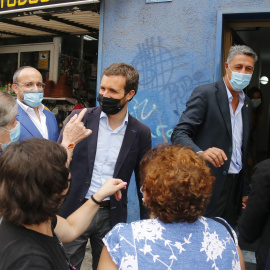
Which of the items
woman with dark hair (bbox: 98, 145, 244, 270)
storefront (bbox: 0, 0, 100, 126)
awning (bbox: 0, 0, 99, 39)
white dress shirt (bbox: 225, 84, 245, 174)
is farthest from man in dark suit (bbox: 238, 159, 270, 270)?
storefront (bbox: 0, 0, 100, 126)

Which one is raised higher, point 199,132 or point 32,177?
point 199,132

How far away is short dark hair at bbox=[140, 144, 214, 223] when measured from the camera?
1.57 meters

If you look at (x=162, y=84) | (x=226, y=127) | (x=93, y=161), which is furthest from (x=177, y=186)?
(x=162, y=84)

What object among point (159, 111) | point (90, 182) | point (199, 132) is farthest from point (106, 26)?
point (90, 182)

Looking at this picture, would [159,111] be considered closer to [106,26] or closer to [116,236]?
[106,26]

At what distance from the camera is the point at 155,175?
1.61 m

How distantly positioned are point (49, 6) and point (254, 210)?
4028 mm

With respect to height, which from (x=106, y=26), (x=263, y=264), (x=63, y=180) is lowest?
(x=263, y=264)

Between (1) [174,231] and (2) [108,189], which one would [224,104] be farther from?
(1) [174,231]

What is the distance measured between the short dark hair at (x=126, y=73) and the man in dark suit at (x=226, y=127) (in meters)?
0.52

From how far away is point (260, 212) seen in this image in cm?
199

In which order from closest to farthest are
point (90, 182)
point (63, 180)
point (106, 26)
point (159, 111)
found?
point (63, 180), point (90, 182), point (159, 111), point (106, 26)

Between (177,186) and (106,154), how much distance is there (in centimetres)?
124

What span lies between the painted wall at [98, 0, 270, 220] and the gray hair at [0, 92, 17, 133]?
2.14m
